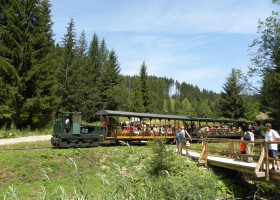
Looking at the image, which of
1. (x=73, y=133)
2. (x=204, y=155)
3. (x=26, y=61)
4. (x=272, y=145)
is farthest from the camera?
(x=26, y=61)

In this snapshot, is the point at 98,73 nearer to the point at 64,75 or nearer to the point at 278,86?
the point at 64,75

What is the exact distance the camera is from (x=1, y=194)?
1143cm

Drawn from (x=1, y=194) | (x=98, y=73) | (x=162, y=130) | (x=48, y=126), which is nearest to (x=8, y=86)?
(x=48, y=126)

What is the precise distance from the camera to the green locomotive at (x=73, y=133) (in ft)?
62.6

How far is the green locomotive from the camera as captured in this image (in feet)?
62.6

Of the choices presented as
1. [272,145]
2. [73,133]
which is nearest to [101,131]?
[73,133]

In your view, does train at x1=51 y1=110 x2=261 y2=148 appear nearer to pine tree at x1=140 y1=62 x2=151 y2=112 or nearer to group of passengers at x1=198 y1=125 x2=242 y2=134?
group of passengers at x1=198 y1=125 x2=242 y2=134

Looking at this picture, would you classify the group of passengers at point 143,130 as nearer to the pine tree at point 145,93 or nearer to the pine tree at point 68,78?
the pine tree at point 68,78

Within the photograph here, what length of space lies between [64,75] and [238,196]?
96.5ft

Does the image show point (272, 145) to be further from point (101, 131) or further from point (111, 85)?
point (111, 85)

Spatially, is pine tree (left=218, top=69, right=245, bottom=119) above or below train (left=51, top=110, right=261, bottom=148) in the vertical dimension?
above

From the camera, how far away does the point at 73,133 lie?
19375 mm

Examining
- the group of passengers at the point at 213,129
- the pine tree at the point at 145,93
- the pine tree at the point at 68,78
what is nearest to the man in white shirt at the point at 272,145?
the group of passengers at the point at 213,129

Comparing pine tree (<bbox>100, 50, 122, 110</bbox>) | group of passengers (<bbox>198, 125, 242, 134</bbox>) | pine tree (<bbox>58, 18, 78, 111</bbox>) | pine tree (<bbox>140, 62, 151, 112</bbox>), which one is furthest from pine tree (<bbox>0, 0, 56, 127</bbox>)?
pine tree (<bbox>140, 62, 151, 112</bbox>)
